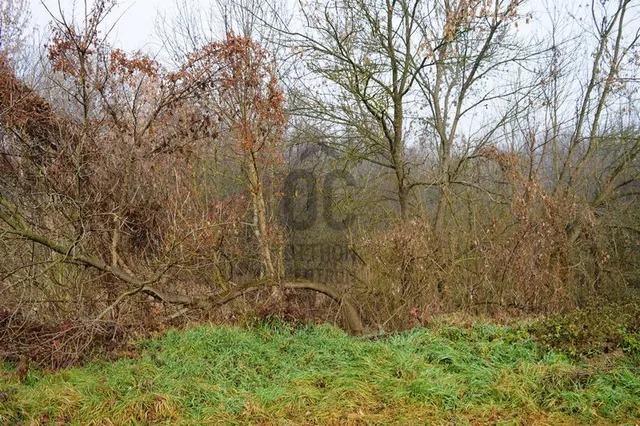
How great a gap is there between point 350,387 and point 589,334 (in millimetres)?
2499

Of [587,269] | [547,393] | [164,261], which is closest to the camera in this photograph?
[547,393]

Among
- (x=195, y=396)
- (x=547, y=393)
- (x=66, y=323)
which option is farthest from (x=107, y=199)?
(x=547, y=393)

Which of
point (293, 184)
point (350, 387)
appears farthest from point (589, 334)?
point (293, 184)

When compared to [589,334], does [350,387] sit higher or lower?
lower

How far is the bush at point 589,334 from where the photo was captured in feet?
16.4

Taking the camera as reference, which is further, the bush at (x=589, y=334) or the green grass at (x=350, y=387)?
the bush at (x=589, y=334)

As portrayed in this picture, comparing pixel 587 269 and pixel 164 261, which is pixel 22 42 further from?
pixel 587 269

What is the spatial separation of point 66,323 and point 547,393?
5.08 meters

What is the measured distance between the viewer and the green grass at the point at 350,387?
4164 millimetres

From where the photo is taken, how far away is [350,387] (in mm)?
4566

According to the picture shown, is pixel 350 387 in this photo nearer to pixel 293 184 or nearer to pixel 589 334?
pixel 589 334

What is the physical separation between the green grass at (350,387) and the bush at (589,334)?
190 millimetres

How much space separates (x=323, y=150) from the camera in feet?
44.2

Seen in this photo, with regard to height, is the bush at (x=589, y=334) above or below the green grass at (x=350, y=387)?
above
